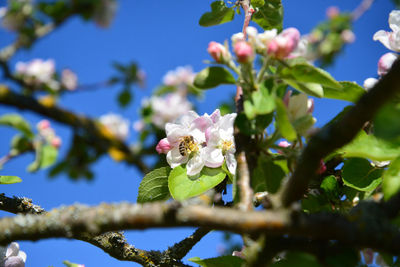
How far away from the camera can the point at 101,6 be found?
5.51 meters

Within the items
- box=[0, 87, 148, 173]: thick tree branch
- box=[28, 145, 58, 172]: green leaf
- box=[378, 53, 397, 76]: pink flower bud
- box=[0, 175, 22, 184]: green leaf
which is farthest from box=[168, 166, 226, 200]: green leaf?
box=[0, 87, 148, 173]: thick tree branch

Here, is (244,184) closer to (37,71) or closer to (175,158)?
(175,158)

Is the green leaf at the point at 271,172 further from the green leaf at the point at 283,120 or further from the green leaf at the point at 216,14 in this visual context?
the green leaf at the point at 216,14

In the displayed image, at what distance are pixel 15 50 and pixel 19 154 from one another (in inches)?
94.8

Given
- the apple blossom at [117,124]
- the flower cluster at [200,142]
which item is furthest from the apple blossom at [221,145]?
the apple blossom at [117,124]

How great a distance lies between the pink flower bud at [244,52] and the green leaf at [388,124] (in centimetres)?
28

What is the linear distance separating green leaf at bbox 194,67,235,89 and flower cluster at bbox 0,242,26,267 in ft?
2.12

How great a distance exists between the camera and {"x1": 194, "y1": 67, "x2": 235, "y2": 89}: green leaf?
65 cm

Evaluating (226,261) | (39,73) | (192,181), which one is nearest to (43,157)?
(192,181)

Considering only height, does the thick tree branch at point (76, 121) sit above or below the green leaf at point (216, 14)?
above

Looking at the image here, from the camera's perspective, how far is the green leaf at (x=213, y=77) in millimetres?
647

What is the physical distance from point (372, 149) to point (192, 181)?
41cm

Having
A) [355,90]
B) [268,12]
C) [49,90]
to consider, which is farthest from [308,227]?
[49,90]

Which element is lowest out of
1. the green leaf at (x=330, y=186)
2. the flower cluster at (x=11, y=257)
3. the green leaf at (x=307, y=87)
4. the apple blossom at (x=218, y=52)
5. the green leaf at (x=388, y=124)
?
the green leaf at (x=388, y=124)
